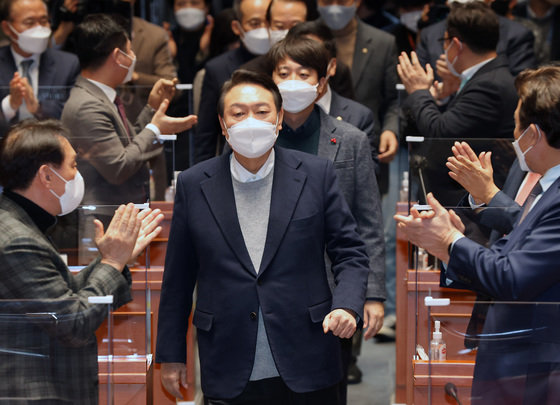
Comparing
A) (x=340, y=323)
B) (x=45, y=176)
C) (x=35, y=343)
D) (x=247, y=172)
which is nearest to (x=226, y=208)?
(x=247, y=172)

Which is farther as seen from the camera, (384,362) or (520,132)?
(384,362)

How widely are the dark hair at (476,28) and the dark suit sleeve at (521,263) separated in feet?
6.15

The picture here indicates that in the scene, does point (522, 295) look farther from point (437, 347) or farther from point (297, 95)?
point (297, 95)

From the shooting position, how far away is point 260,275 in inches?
123

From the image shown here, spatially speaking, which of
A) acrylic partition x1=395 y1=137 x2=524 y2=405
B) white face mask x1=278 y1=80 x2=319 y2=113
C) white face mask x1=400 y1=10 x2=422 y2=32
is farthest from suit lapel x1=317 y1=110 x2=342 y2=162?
white face mask x1=400 y1=10 x2=422 y2=32

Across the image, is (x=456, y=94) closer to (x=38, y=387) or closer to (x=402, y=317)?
(x=402, y=317)

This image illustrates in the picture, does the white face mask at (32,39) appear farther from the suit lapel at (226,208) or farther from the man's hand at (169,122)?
the suit lapel at (226,208)

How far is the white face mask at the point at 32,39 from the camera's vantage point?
531 cm

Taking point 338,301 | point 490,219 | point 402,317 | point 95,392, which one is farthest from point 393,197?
point 95,392

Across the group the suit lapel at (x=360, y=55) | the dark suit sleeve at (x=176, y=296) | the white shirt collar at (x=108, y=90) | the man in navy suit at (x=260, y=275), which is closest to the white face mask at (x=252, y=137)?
the man in navy suit at (x=260, y=275)

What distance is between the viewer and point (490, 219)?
11.2 ft

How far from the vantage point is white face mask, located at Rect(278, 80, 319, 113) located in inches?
153

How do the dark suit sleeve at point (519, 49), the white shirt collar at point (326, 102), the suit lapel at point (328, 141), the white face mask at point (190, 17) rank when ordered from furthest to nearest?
the white face mask at point (190, 17) < the dark suit sleeve at point (519, 49) < the white shirt collar at point (326, 102) < the suit lapel at point (328, 141)

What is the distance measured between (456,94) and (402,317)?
3.87 ft
